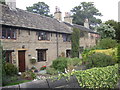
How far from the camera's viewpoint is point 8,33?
13.0 metres

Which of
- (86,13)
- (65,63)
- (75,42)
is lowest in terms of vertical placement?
(65,63)

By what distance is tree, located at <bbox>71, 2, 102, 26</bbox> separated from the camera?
5035 centimetres

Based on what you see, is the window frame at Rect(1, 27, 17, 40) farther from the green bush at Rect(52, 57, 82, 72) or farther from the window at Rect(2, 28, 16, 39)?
the green bush at Rect(52, 57, 82, 72)

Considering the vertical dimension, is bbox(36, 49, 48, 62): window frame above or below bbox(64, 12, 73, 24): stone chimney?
below

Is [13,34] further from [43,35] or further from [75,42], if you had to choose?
[75,42]

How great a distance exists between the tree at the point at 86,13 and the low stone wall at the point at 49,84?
144 feet

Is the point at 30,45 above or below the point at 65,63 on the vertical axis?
above

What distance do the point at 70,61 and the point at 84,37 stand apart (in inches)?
504

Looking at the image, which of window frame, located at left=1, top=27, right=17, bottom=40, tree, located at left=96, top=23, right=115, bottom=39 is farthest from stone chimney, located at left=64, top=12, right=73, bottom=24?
window frame, located at left=1, top=27, right=17, bottom=40

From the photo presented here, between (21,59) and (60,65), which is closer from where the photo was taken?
(60,65)

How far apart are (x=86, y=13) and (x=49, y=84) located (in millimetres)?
48846

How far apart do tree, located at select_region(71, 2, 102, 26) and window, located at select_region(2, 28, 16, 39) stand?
37.3 m

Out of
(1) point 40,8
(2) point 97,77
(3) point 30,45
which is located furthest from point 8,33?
(1) point 40,8

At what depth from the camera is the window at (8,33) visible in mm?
12648
